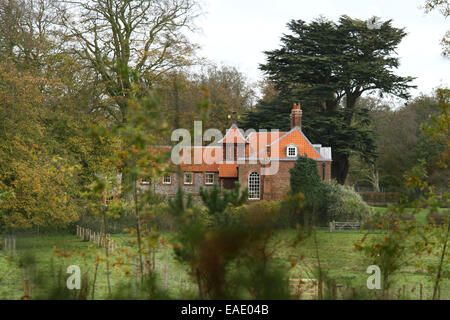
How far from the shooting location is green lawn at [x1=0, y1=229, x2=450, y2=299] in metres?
4.79

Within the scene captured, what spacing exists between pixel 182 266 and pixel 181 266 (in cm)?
7

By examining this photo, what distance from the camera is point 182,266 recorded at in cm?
478

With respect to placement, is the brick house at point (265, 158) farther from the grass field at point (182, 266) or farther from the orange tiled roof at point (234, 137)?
the grass field at point (182, 266)

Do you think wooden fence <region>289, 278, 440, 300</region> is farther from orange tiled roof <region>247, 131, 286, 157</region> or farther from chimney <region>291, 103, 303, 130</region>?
chimney <region>291, 103, 303, 130</region>

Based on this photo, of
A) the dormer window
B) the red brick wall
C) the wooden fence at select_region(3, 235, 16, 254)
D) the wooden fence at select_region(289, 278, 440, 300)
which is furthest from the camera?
the dormer window

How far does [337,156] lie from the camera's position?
36.3m

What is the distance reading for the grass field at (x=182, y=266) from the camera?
4.82m

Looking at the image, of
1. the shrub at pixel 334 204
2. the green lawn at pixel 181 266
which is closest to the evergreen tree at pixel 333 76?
the shrub at pixel 334 204

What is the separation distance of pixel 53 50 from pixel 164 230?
2322 centimetres

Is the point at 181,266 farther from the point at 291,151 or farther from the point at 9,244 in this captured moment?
the point at 291,151

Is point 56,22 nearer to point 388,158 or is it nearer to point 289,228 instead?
point 289,228

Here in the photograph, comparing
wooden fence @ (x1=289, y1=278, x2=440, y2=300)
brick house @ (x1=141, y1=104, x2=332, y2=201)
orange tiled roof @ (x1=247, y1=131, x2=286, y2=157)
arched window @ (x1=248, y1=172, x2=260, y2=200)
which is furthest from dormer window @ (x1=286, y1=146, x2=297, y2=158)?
wooden fence @ (x1=289, y1=278, x2=440, y2=300)

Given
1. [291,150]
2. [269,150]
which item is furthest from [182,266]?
[269,150]

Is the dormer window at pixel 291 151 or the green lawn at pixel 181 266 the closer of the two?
the green lawn at pixel 181 266
